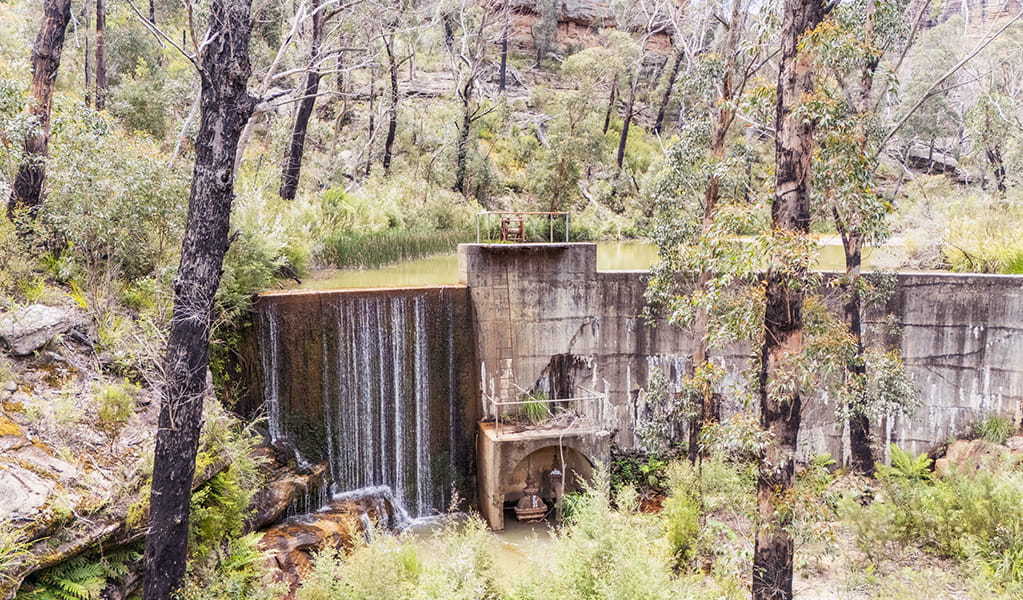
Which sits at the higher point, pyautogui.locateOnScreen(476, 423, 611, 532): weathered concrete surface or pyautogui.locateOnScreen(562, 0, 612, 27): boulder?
pyautogui.locateOnScreen(562, 0, 612, 27): boulder

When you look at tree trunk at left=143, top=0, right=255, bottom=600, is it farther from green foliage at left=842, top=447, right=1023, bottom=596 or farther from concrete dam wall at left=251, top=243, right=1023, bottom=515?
green foliage at left=842, top=447, right=1023, bottom=596

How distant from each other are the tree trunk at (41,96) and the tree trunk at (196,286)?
15.5 feet

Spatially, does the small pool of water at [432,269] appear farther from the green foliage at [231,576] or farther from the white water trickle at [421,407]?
the green foliage at [231,576]

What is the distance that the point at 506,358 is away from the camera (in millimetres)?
11047

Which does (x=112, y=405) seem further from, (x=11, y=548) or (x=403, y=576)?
(x=403, y=576)

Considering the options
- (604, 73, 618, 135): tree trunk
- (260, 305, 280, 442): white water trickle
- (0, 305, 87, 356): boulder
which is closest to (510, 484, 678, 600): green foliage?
(260, 305, 280, 442): white water trickle

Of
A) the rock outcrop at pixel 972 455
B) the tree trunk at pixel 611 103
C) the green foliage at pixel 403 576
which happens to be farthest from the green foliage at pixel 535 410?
the tree trunk at pixel 611 103

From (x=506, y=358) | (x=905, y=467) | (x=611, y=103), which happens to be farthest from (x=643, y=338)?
(x=611, y=103)

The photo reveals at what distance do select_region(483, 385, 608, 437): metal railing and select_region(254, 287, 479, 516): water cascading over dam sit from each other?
1.38 feet

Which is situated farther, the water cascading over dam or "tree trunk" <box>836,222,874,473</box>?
the water cascading over dam

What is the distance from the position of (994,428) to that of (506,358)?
27.2 ft

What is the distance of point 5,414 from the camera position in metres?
5.53

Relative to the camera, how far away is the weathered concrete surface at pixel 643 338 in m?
10.7

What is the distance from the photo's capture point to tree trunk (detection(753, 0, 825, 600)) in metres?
5.29
